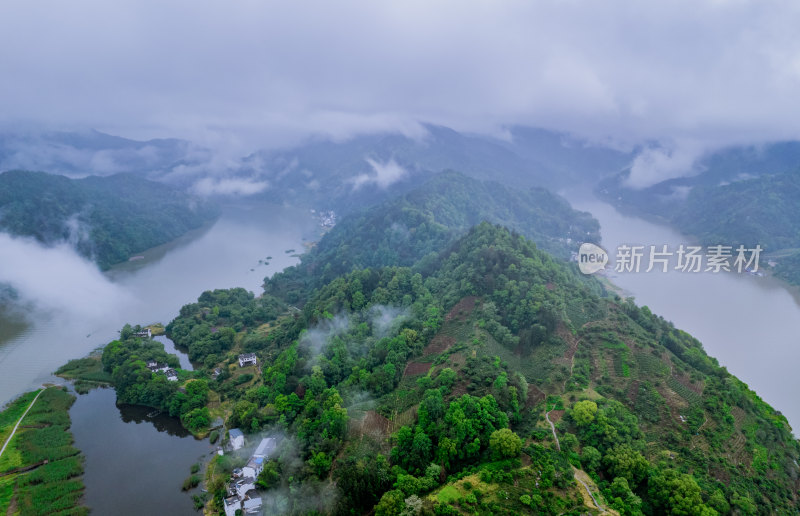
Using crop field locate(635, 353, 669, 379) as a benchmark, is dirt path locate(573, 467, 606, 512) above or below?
below

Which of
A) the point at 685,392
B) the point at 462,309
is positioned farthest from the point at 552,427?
the point at 462,309

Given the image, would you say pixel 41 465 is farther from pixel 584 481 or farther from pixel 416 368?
pixel 584 481

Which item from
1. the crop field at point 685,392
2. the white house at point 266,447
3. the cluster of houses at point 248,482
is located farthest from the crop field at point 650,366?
the cluster of houses at point 248,482

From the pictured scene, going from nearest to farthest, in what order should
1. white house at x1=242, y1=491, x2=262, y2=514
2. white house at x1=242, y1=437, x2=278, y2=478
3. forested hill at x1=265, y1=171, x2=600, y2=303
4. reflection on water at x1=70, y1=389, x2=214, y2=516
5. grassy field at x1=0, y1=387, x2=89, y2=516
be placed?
1. white house at x1=242, y1=491, x2=262, y2=514
2. grassy field at x1=0, y1=387, x2=89, y2=516
3. reflection on water at x1=70, y1=389, x2=214, y2=516
4. white house at x1=242, y1=437, x2=278, y2=478
5. forested hill at x1=265, y1=171, x2=600, y2=303

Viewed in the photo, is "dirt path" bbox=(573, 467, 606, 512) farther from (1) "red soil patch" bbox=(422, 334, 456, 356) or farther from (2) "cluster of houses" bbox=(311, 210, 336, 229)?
(2) "cluster of houses" bbox=(311, 210, 336, 229)

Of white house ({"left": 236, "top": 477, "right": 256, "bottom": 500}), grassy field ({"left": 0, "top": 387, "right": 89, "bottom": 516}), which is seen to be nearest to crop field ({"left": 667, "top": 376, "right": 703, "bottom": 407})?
white house ({"left": 236, "top": 477, "right": 256, "bottom": 500})

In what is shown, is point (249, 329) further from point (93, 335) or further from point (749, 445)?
point (749, 445)
